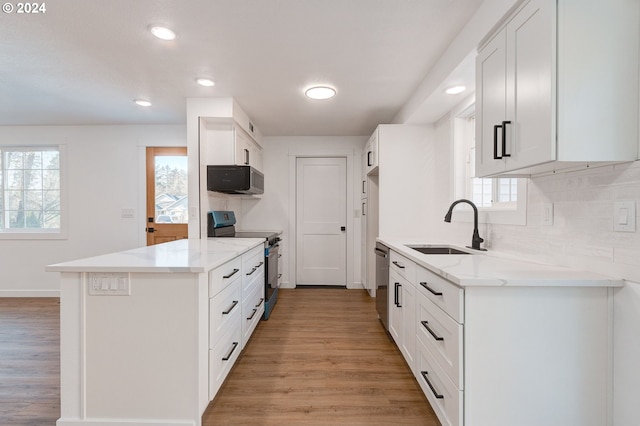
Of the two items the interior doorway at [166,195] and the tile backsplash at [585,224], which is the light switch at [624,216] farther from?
the interior doorway at [166,195]

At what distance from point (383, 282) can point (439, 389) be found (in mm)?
1356

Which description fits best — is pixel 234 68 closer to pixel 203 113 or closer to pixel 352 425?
pixel 203 113

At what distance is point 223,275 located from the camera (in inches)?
73.6

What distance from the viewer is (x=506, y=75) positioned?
140cm

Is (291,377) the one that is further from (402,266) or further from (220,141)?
(220,141)

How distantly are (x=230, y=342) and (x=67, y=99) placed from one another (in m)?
3.16

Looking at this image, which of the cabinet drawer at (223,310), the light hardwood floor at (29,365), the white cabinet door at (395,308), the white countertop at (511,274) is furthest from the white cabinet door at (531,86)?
→ the light hardwood floor at (29,365)

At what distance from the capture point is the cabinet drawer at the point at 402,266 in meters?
1.99

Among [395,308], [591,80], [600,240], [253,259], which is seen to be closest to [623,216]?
[600,240]

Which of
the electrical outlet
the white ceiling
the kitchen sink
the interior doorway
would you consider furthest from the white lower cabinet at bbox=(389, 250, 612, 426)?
the interior doorway

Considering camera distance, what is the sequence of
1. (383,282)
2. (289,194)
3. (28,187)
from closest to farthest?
(383,282), (28,187), (289,194)

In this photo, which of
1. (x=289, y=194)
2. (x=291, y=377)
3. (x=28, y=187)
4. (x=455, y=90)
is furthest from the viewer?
(x=289, y=194)

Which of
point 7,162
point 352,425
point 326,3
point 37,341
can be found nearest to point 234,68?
point 326,3

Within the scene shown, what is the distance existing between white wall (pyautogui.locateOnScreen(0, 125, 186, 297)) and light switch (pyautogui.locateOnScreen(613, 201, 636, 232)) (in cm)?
443
